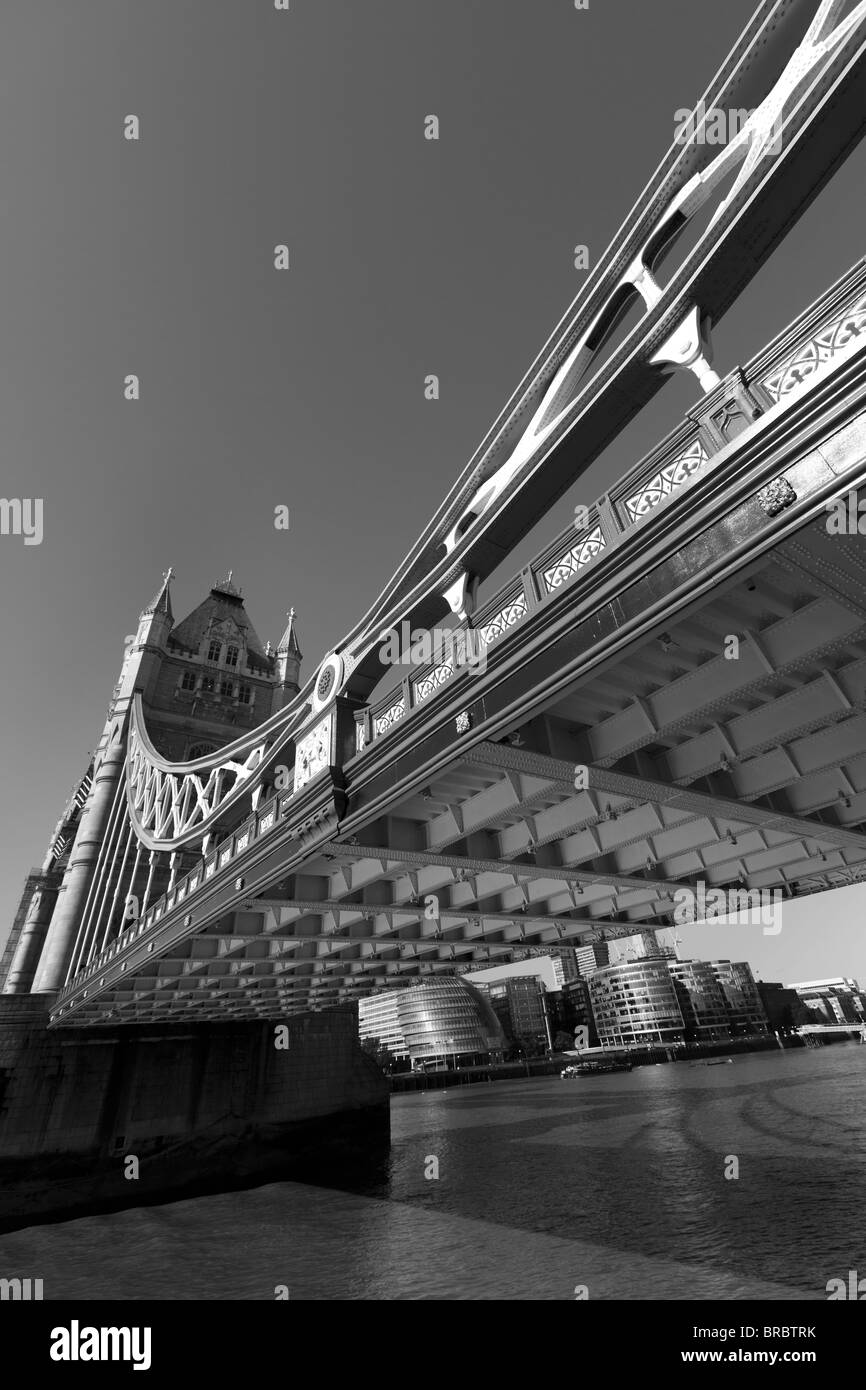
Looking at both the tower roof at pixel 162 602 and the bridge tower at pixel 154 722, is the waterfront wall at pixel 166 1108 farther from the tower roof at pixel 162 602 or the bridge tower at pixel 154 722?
the tower roof at pixel 162 602

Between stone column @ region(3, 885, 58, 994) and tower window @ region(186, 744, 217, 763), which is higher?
tower window @ region(186, 744, 217, 763)

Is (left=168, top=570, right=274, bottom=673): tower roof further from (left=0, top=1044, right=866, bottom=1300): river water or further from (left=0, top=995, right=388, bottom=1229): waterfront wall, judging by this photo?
(left=0, top=1044, right=866, bottom=1300): river water

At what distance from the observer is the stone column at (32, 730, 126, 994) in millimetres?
41938

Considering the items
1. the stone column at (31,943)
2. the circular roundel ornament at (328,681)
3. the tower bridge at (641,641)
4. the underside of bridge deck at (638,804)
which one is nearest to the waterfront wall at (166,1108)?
the underside of bridge deck at (638,804)

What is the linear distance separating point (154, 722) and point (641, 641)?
2381 inches

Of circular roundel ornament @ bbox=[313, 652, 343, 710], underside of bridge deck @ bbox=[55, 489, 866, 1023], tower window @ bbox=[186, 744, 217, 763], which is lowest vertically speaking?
underside of bridge deck @ bbox=[55, 489, 866, 1023]

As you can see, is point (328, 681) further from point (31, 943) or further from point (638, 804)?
point (31, 943)

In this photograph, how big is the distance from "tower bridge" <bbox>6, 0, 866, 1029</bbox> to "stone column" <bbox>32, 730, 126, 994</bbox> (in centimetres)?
2954

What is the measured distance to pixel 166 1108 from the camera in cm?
3534

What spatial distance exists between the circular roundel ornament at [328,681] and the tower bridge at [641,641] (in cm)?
6

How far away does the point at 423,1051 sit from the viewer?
13638 cm

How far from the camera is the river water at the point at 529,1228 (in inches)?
667

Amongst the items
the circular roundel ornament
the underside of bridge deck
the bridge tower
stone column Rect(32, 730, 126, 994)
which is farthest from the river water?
the bridge tower
